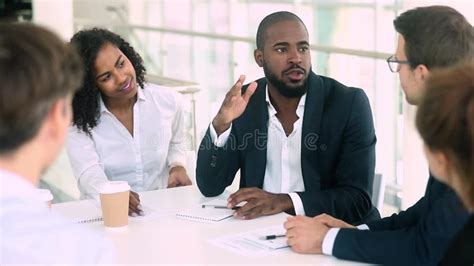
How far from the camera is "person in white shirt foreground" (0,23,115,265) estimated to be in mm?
965

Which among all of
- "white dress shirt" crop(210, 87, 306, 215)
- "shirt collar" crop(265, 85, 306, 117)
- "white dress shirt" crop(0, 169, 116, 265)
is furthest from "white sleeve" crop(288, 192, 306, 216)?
"white dress shirt" crop(0, 169, 116, 265)

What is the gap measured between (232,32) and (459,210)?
5.23 m

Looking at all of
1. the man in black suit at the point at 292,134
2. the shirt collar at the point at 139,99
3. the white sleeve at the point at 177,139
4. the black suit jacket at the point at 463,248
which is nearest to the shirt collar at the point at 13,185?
the black suit jacket at the point at 463,248

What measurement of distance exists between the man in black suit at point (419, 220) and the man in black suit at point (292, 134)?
439 millimetres

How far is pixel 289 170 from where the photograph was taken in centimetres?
235

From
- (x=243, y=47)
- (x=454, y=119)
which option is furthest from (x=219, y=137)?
(x=243, y=47)

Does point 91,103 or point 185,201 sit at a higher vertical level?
point 91,103

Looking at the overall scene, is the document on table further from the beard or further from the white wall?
the white wall

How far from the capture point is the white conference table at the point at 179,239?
1.59m

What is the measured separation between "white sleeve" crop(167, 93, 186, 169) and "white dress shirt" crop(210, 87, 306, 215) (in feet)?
1.51

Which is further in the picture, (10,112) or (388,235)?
(388,235)

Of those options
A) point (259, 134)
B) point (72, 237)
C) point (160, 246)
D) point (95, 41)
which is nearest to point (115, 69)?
point (95, 41)

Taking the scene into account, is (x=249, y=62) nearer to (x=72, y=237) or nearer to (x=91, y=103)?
(x=91, y=103)

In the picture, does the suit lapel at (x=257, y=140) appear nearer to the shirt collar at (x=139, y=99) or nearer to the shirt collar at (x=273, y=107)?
the shirt collar at (x=273, y=107)
